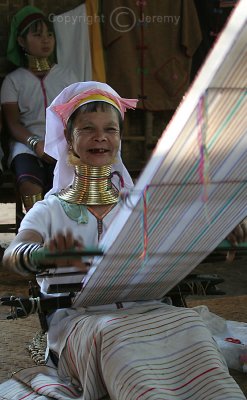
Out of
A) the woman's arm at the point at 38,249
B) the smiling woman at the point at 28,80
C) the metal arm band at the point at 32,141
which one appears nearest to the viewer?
the woman's arm at the point at 38,249

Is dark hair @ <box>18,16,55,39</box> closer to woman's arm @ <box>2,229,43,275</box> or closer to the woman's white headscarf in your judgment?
the woman's white headscarf

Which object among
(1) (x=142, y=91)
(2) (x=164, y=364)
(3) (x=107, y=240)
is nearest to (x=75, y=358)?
(2) (x=164, y=364)

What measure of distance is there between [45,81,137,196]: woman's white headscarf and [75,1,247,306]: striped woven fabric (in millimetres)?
540

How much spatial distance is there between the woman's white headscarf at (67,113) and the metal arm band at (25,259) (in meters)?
0.58

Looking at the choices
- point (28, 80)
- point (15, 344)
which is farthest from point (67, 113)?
point (28, 80)

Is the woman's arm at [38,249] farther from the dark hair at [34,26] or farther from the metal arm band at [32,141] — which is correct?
the dark hair at [34,26]

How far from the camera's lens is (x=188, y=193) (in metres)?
1.75

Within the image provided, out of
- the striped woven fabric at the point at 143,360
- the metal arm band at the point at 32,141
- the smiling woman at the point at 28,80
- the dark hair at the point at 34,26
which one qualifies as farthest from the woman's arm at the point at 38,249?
the dark hair at the point at 34,26

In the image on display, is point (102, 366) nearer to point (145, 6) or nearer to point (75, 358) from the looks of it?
point (75, 358)

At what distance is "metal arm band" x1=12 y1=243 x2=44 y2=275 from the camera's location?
76.5 inches

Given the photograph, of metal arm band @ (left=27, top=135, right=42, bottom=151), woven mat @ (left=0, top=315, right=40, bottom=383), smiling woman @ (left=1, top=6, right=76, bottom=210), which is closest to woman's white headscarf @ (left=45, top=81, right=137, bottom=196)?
woven mat @ (left=0, top=315, right=40, bottom=383)

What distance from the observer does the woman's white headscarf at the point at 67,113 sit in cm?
246

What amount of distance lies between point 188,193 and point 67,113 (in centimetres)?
88

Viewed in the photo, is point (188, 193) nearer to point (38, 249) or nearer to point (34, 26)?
point (38, 249)
